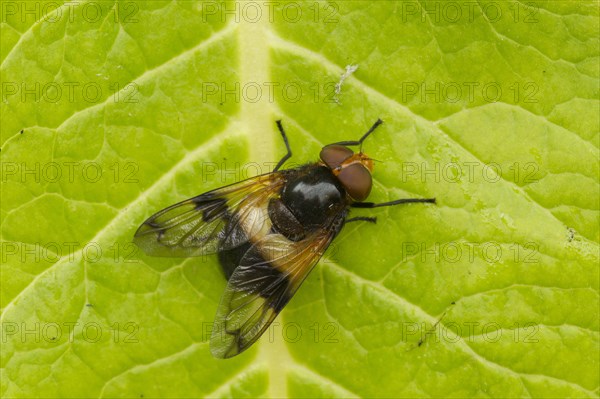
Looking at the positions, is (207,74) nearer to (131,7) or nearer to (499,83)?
(131,7)

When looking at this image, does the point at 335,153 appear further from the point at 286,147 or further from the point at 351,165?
the point at 286,147

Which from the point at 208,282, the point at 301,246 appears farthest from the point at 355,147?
the point at 208,282

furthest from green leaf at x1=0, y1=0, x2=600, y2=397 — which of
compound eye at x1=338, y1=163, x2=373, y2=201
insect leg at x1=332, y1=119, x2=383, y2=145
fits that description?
compound eye at x1=338, y1=163, x2=373, y2=201

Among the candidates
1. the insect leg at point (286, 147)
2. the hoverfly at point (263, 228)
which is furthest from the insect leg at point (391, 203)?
the insect leg at point (286, 147)

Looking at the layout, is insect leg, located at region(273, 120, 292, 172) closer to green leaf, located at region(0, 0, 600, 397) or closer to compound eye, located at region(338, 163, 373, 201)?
green leaf, located at region(0, 0, 600, 397)

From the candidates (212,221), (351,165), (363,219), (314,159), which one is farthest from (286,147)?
(212,221)

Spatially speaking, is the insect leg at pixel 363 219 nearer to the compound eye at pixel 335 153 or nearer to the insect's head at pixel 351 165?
the insect's head at pixel 351 165

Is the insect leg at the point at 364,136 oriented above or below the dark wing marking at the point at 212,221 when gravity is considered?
above
